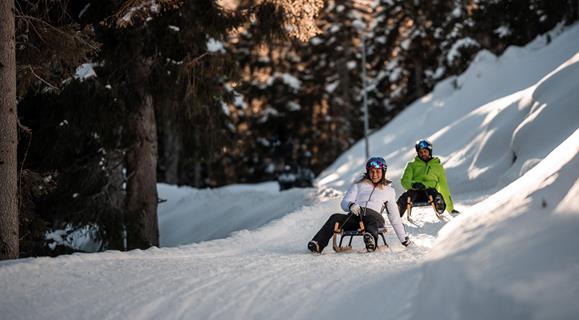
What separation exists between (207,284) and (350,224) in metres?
2.69

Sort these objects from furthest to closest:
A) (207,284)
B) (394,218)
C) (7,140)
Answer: (394,218)
(7,140)
(207,284)

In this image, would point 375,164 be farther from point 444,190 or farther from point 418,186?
point 444,190

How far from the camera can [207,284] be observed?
20.6 ft

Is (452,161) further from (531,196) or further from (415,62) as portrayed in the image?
(415,62)

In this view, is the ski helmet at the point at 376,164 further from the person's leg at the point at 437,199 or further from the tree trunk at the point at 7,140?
the tree trunk at the point at 7,140

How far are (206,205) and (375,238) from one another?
1192 centimetres

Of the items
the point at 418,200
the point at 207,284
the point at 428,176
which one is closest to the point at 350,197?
the point at 207,284

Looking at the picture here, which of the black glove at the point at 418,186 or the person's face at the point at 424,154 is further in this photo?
the person's face at the point at 424,154

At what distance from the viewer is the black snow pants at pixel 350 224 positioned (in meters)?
8.27

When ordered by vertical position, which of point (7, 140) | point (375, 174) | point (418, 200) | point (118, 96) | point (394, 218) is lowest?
point (394, 218)

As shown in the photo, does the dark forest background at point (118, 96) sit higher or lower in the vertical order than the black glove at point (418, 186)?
higher

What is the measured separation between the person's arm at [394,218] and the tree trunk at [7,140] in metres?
4.92

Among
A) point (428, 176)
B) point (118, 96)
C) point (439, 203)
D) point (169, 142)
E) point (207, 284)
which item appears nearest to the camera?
point (207, 284)

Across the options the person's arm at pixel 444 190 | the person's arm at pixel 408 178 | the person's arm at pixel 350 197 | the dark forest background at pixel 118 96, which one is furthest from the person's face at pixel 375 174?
the dark forest background at pixel 118 96
